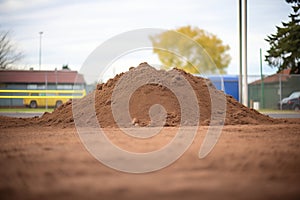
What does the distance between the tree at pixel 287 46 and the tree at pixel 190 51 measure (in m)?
4.54

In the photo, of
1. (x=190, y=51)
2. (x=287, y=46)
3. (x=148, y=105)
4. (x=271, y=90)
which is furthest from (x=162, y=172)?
(x=287, y=46)

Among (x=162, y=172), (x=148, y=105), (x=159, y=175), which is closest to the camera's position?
(x=159, y=175)

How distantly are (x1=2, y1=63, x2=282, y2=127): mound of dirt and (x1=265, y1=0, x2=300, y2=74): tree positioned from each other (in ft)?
92.6

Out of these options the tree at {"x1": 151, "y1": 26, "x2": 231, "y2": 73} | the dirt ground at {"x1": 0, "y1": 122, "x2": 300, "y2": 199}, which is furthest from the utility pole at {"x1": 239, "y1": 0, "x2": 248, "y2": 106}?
the dirt ground at {"x1": 0, "y1": 122, "x2": 300, "y2": 199}

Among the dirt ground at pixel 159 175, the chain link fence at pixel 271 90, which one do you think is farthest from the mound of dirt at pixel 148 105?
the chain link fence at pixel 271 90

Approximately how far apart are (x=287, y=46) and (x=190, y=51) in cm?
1839

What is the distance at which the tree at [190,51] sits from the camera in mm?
27659

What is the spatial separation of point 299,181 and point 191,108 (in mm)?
8834

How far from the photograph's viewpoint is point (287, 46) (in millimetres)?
42312

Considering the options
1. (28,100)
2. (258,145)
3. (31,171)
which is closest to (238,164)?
(258,145)

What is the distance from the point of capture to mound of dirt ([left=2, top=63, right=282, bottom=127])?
44.8ft

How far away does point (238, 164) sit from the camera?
248 inches

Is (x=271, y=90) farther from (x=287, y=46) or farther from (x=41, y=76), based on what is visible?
(x=41, y=76)

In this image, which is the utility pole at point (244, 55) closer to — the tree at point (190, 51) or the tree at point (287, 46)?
the tree at point (190, 51)
